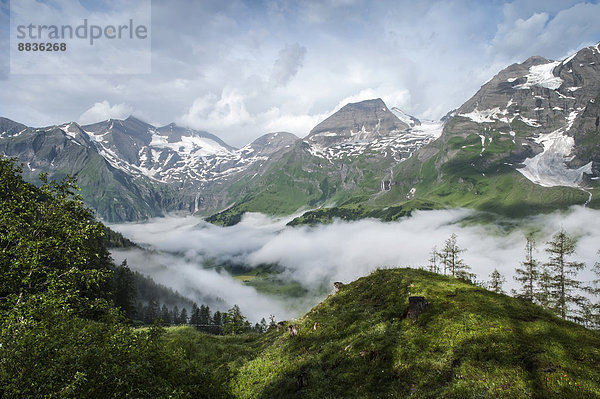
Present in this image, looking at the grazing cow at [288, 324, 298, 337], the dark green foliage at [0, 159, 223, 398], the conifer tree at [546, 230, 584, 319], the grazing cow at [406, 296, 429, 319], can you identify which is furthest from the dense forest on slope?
the conifer tree at [546, 230, 584, 319]

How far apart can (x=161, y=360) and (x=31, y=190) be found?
15.6m

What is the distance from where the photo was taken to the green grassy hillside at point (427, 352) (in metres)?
20.0

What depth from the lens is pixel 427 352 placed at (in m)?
25.6

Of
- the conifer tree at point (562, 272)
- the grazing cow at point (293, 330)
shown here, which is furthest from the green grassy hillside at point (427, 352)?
the conifer tree at point (562, 272)

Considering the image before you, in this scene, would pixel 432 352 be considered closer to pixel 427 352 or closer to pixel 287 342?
pixel 427 352

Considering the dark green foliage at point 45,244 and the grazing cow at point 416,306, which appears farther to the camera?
the grazing cow at point 416,306

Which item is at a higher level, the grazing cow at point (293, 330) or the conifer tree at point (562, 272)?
the conifer tree at point (562, 272)

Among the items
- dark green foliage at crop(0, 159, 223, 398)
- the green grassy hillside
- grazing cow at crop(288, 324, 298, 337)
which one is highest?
dark green foliage at crop(0, 159, 223, 398)

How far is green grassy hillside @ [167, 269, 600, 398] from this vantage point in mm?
20016

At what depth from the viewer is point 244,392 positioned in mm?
34125

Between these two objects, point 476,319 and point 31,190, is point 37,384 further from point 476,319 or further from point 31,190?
point 476,319

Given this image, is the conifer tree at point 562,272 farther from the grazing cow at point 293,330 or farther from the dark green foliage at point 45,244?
the dark green foliage at point 45,244

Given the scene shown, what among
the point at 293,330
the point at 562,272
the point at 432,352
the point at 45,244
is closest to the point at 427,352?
the point at 432,352

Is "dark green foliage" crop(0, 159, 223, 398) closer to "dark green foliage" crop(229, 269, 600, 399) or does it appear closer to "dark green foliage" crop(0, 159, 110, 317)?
"dark green foliage" crop(0, 159, 110, 317)
